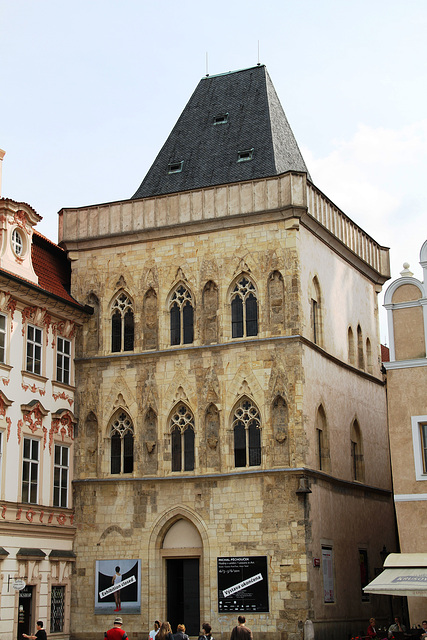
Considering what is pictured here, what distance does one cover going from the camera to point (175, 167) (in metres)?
32.7

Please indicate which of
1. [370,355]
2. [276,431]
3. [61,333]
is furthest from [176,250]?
[370,355]

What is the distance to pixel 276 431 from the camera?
26375 millimetres

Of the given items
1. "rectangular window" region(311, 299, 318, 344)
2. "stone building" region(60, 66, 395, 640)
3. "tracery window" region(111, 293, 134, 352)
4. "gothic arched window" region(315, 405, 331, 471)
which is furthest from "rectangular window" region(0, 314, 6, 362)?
"gothic arched window" region(315, 405, 331, 471)

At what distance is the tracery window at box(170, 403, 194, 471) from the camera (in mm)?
27516

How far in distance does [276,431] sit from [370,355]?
8.38m

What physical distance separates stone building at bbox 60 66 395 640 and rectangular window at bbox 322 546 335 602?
8cm

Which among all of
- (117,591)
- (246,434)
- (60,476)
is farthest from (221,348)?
(117,591)

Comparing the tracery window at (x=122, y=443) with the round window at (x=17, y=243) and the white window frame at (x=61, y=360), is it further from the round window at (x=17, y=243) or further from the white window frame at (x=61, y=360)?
the round window at (x=17, y=243)

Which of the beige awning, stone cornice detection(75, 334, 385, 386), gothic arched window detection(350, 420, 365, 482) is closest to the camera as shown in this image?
the beige awning

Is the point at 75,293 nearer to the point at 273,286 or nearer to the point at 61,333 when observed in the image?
the point at 61,333

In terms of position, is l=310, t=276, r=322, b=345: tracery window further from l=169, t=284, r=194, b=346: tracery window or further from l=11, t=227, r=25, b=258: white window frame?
l=11, t=227, r=25, b=258: white window frame

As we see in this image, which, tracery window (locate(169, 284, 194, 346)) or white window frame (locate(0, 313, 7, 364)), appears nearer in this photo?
white window frame (locate(0, 313, 7, 364))

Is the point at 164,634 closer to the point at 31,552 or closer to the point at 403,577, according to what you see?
the point at 403,577

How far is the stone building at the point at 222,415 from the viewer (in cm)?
2584
